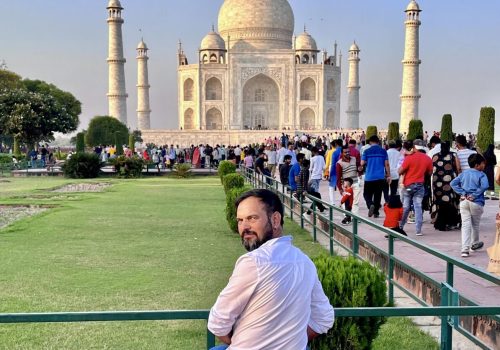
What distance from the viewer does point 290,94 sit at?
157 ft

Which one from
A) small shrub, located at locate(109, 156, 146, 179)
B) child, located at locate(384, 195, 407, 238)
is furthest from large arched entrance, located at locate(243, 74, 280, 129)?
child, located at locate(384, 195, 407, 238)

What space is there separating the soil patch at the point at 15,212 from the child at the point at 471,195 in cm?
719

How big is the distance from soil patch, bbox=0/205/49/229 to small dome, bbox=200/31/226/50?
38.3 metres

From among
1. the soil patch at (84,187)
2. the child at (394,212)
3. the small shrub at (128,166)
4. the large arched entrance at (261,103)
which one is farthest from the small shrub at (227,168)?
the large arched entrance at (261,103)

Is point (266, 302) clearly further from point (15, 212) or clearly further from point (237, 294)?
point (15, 212)

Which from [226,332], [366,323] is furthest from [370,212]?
[226,332]

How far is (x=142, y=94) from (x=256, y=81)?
9.25m

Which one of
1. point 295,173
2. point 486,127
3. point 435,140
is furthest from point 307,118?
point 435,140

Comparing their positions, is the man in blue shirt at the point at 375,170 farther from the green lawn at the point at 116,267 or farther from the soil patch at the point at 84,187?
the soil patch at the point at 84,187

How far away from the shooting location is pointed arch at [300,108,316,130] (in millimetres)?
48875

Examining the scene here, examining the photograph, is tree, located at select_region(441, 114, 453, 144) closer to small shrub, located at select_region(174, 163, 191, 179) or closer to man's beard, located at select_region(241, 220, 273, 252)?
small shrub, located at select_region(174, 163, 191, 179)

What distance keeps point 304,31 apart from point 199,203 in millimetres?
41982

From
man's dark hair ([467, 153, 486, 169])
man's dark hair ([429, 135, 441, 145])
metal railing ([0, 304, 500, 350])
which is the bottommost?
metal railing ([0, 304, 500, 350])

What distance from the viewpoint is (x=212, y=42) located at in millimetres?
49781
